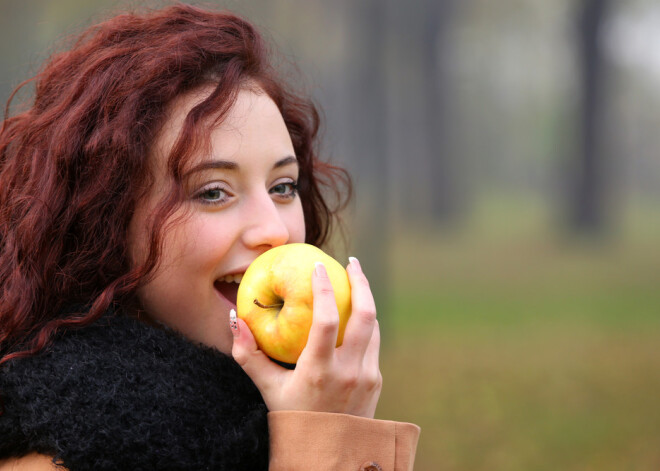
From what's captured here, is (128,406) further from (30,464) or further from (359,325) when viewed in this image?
(359,325)

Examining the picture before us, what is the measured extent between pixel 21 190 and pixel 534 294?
460 cm

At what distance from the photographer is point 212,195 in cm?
181

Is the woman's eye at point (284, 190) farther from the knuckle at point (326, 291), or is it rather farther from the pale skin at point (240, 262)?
the knuckle at point (326, 291)

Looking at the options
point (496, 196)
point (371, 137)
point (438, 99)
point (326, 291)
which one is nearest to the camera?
point (326, 291)

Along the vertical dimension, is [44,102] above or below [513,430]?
above

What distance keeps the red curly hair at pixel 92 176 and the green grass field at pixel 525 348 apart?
3509 millimetres

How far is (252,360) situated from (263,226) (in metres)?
0.33

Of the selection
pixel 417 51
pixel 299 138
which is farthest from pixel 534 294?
pixel 299 138

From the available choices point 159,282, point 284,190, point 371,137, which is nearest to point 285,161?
point 284,190

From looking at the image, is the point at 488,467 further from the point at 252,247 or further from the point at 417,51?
the point at 252,247

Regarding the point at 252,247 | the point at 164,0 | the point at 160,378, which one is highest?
the point at 164,0

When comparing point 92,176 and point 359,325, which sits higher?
point 92,176

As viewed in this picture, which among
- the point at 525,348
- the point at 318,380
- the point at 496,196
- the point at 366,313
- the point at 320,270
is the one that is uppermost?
the point at 320,270

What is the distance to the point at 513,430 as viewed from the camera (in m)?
4.96
